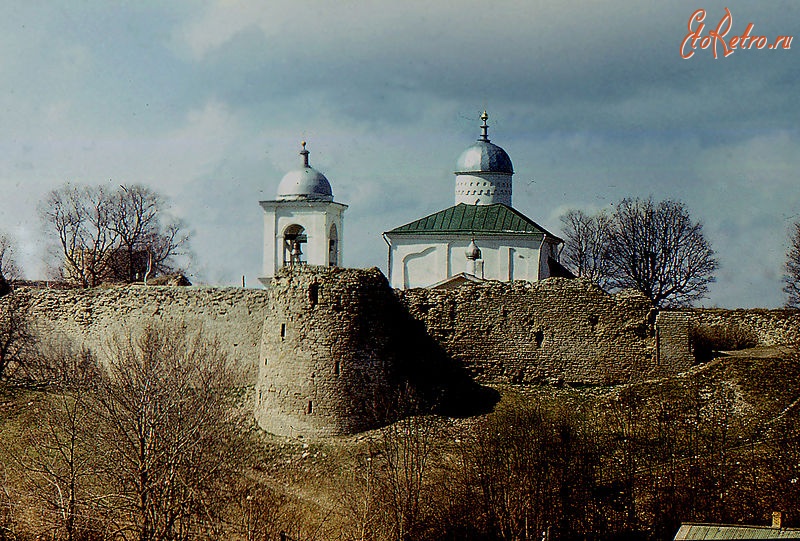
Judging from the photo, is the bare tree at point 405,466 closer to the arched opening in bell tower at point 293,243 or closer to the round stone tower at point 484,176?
the arched opening in bell tower at point 293,243

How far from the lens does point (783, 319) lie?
110 feet

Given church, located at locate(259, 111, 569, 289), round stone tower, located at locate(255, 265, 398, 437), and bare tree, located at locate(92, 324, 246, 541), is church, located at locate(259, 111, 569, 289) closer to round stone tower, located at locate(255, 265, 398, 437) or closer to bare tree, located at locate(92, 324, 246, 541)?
round stone tower, located at locate(255, 265, 398, 437)

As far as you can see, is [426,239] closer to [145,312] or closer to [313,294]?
[145,312]

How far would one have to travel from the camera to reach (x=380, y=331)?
28281 millimetres

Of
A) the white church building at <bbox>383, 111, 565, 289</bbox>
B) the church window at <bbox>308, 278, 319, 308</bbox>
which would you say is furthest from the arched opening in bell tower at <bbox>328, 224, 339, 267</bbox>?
the church window at <bbox>308, 278, 319, 308</bbox>

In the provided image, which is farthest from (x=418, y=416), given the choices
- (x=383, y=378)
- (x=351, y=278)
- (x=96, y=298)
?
(x=96, y=298)

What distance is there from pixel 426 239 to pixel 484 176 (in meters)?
5.55

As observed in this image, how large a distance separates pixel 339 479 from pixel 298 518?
1.86 meters

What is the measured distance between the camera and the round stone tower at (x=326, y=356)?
2752 centimetres

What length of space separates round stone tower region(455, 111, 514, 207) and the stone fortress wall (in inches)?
699

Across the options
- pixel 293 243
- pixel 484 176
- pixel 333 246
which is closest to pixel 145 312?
pixel 293 243

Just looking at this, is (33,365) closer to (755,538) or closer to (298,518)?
(298,518)

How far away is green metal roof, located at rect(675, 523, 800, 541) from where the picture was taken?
17984 mm

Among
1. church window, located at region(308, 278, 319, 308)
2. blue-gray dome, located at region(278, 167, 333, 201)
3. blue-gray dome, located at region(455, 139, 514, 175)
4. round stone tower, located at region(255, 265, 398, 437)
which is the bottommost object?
round stone tower, located at region(255, 265, 398, 437)
